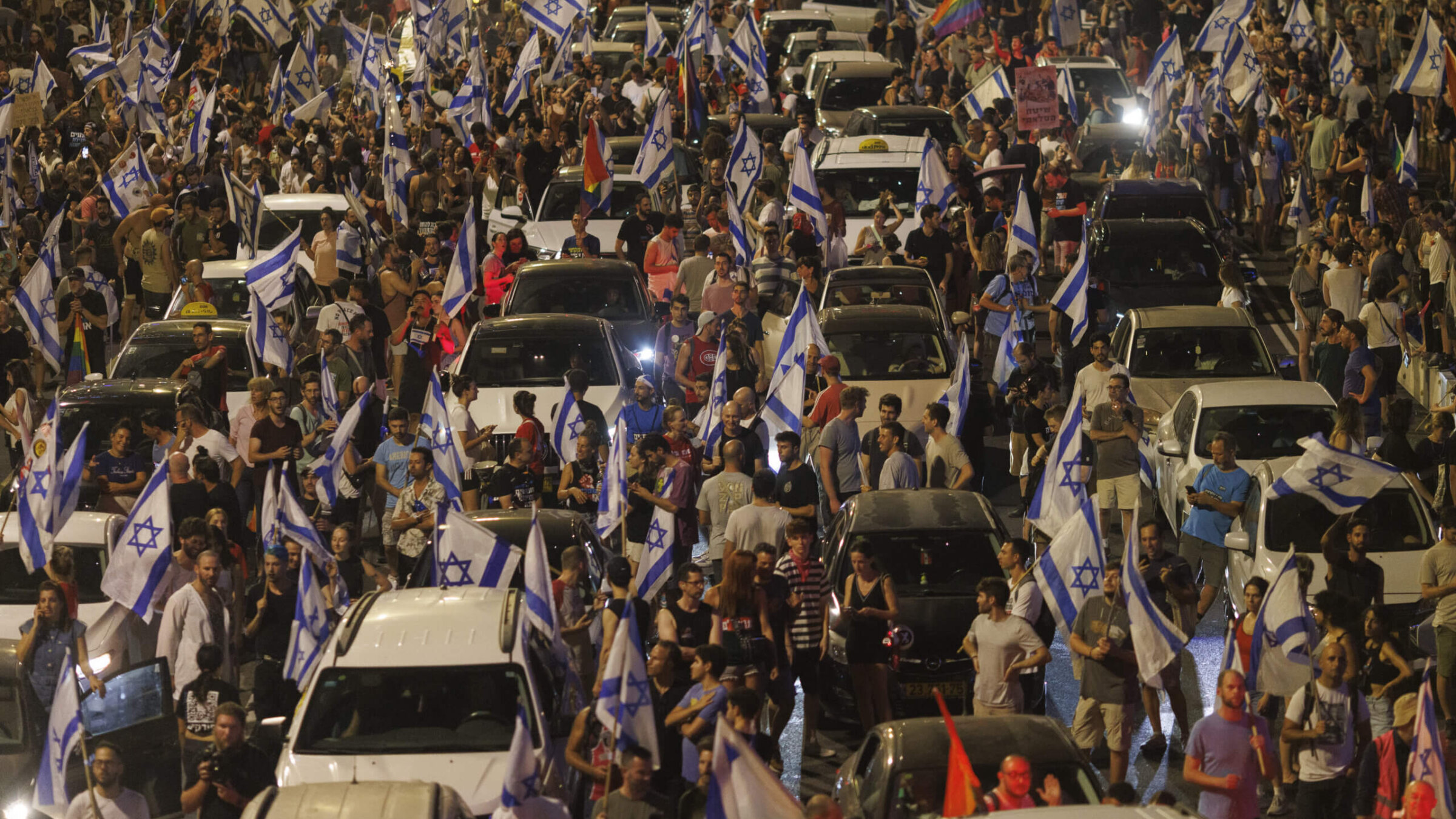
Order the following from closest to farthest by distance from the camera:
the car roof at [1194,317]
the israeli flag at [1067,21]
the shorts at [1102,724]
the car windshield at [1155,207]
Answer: the shorts at [1102,724] < the car roof at [1194,317] < the car windshield at [1155,207] < the israeli flag at [1067,21]

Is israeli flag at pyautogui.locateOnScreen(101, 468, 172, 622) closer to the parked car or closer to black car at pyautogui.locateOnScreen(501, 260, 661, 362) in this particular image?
the parked car

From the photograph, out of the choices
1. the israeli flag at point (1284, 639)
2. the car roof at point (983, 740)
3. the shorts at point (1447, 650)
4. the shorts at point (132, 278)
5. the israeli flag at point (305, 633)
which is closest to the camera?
the car roof at point (983, 740)

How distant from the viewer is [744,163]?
2362cm

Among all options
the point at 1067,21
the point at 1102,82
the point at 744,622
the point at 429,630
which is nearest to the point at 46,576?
the point at 429,630

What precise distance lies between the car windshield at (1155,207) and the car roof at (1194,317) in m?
4.92

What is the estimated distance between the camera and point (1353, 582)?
1293cm

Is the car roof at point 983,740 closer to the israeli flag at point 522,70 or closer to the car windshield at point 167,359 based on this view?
the car windshield at point 167,359

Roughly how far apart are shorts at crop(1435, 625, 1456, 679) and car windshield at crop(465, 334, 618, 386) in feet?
23.3

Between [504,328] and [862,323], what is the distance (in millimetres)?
3022

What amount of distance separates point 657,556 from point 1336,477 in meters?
4.20

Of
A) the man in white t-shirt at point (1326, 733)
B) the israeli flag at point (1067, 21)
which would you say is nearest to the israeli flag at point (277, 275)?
the man in white t-shirt at point (1326, 733)

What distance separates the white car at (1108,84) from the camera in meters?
31.0

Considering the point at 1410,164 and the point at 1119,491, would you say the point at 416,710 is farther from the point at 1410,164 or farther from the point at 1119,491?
the point at 1410,164

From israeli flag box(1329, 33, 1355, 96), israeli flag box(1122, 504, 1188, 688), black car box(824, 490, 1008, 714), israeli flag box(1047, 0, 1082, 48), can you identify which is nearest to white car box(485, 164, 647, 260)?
israeli flag box(1329, 33, 1355, 96)
